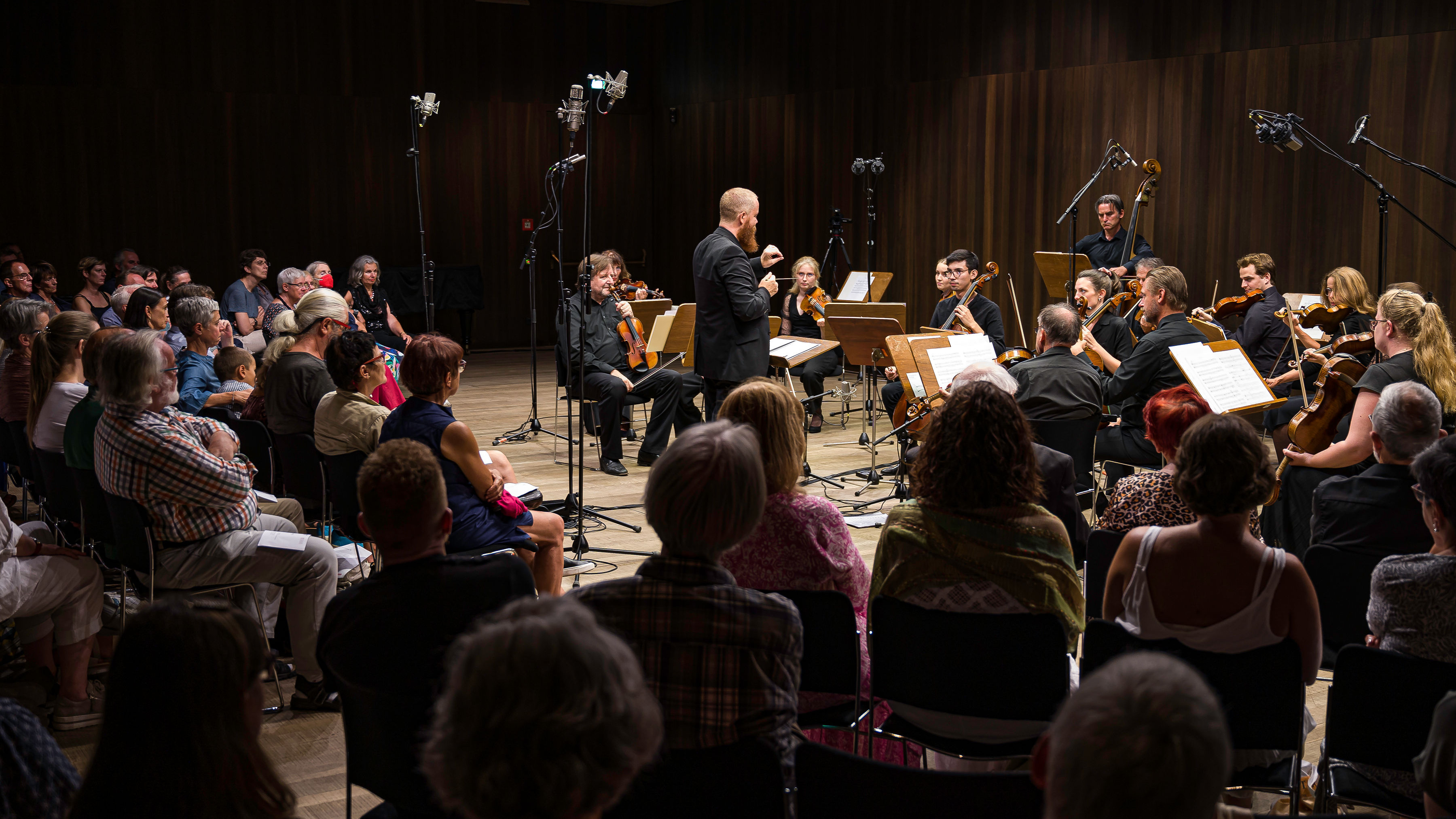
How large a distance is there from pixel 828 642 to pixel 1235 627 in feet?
2.58

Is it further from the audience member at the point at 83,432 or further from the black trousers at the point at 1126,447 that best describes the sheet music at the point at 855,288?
the audience member at the point at 83,432

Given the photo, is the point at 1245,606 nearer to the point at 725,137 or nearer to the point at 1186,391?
the point at 1186,391

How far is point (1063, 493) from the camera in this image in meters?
3.30

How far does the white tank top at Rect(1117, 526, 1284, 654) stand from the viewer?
85.3 inches

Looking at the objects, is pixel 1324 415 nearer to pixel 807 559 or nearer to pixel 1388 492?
pixel 1388 492

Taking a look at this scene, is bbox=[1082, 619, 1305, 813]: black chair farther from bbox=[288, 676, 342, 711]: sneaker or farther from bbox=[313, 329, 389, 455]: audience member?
bbox=[313, 329, 389, 455]: audience member

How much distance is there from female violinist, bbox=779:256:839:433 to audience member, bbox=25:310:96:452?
4995mm

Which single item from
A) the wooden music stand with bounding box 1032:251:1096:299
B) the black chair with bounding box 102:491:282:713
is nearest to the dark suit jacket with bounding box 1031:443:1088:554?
the black chair with bounding box 102:491:282:713

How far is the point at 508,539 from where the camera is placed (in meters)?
3.58

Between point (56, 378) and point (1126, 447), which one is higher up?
point (56, 378)

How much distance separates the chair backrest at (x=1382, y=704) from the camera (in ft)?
6.45

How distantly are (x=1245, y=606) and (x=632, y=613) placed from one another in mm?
1204

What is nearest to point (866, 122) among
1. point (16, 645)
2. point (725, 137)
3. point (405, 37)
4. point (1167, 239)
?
point (725, 137)

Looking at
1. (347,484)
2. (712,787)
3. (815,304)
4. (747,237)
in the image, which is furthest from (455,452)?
(815,304)
